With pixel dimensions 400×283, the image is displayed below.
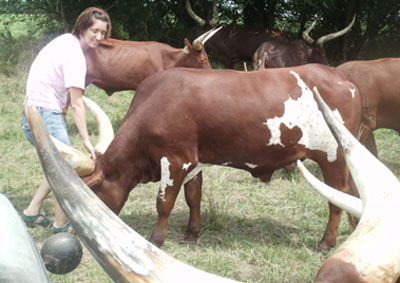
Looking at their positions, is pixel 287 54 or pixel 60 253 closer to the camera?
pixel 60 253

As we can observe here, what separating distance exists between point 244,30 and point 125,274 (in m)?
10.8

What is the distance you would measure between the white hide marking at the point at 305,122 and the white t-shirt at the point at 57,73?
148cm

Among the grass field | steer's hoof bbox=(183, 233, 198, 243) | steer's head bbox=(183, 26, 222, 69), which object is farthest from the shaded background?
steer's hoof bbox=(183, 233, 198, 243)

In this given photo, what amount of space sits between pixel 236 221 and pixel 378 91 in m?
2.19

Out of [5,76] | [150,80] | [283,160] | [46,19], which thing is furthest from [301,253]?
[46,19]

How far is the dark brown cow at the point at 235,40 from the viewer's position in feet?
36.7

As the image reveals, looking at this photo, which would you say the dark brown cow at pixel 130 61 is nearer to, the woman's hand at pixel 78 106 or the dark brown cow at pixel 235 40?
the woman's hand at pixel 78 106

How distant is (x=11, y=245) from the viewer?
4.70 ft

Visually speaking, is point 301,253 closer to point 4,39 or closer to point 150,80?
point 150,80

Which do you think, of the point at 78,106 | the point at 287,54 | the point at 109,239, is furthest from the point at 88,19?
the point at 287,54

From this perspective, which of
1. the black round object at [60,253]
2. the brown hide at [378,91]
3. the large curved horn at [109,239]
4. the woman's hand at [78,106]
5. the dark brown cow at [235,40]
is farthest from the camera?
the dark brown cow at [235,40]

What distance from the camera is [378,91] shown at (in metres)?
5.22

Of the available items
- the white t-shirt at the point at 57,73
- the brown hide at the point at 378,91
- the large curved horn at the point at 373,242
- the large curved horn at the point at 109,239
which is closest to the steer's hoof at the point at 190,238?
the white t-shirt at the point at 57,73

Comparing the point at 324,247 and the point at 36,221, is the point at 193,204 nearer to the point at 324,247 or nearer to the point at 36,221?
the point at 324,247
